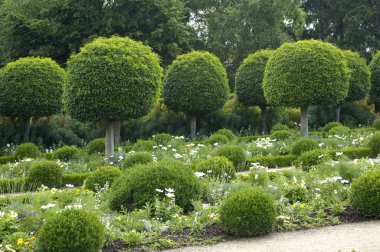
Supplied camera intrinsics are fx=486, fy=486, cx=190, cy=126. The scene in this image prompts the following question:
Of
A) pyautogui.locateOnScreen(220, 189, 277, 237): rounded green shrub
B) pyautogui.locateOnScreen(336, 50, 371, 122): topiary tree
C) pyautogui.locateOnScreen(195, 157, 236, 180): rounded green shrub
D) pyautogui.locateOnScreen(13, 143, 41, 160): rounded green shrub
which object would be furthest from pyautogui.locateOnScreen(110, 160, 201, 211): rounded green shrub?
pyautogui.locateOnScreen(336, 50, 371, 122): topiary tree

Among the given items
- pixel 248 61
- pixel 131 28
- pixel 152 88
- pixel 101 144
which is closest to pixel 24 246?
pixel 152 88

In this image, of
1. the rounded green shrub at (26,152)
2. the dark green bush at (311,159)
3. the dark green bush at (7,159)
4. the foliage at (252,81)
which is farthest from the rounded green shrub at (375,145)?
the dark green bush at (7,159)

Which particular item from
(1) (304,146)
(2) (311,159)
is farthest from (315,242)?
(1) (304,146)

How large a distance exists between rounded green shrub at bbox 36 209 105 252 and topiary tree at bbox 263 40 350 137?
1111cm

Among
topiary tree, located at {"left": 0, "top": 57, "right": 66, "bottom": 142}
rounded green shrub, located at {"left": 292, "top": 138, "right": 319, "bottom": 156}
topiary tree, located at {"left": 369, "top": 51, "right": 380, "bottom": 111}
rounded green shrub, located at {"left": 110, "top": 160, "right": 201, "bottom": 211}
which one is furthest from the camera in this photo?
topiary tree, located at {"left": 369, "top": 51, "right": 380, "bottom": 111}

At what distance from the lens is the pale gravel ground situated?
225 inches

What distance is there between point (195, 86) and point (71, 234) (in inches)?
502

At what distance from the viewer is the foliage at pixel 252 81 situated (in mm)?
19750

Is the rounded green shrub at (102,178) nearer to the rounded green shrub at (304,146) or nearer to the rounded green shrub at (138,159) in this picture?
the rounded green shrub at (138,159)

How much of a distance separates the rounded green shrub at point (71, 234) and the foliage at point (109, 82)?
716cm

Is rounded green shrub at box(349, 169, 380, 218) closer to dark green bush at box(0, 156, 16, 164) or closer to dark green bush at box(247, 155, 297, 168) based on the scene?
dark green bush at box(247, 155, 297, 168)

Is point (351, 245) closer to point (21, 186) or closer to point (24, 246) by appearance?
point (24, 246)

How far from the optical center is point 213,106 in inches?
715

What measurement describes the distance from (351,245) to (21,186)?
6.76 metres
